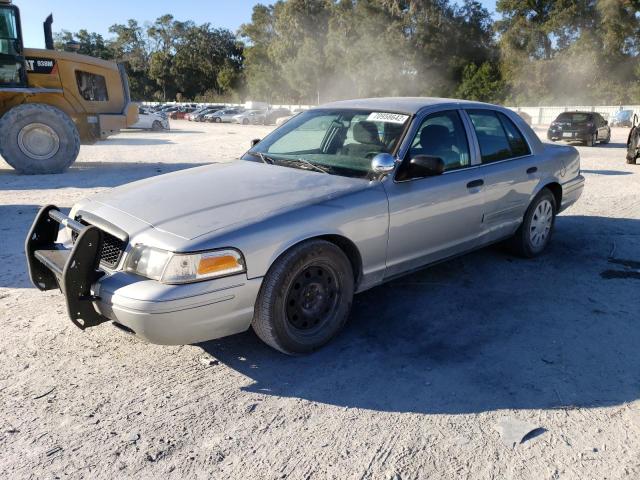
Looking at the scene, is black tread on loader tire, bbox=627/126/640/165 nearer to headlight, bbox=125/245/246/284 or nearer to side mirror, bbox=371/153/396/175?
side mirror, bbox=371/153/396/175

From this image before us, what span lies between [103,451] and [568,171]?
524 cm

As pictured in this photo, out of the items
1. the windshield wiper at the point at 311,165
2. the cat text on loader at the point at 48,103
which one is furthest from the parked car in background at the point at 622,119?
the windshield wiper at the point at 311,165

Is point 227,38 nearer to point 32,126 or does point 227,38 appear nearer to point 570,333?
point 32,126

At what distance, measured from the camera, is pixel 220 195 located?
3635mm

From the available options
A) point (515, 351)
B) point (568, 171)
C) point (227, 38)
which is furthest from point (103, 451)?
point (227, 38)

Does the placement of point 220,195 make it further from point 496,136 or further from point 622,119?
point 622,119

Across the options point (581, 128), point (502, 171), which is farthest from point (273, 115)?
point (502, 171)

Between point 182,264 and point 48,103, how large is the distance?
1104cm

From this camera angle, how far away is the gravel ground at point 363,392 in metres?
2.62

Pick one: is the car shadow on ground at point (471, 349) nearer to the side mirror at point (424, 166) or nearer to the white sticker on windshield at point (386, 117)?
the side mirror at point (424, 166)

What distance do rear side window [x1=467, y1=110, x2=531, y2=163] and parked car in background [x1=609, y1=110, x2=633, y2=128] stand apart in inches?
1359

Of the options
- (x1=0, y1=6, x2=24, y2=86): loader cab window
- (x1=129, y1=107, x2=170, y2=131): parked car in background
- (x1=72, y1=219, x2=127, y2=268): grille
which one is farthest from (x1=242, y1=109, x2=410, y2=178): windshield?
(x1=129, y1=107, x2=170, y2=131): parked car in background

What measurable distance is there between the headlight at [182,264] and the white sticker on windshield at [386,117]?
191 centimetres

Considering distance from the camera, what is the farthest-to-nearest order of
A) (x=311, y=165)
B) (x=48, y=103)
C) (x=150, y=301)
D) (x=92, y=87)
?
(x=92, y=87), (x=48, y=103), (x=311, y=165), (x=150, y=301)
